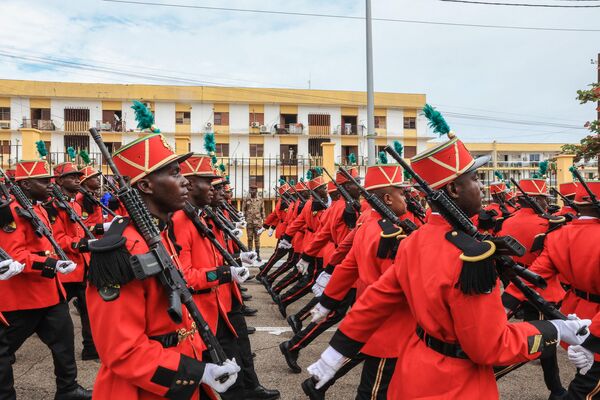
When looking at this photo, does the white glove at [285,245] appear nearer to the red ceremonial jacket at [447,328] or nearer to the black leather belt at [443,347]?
the red ceremonial jacket at [447,328]

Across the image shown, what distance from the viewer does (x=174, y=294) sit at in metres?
2.26

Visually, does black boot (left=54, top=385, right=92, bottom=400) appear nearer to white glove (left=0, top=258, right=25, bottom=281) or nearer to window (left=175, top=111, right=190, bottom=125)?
white glove (left=0, top=258, right=25, bottom=281)

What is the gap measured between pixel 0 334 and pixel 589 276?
4.61m

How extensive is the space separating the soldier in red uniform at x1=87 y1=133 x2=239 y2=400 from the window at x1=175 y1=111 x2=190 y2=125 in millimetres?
43047

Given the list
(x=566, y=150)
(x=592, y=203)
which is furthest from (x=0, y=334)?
(x=566, y=150)

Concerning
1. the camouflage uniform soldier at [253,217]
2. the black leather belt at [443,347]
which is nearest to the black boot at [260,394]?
the black leather belt at [443,347]

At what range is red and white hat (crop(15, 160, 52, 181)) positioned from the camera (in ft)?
18.0

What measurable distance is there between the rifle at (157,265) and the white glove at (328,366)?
668mm

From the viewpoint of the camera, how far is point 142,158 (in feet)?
8.54

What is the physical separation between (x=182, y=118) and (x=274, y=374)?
41.1 metres

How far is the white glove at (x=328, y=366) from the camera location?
2.85 metres

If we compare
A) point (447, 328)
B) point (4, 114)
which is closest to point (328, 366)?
point (447, 328)

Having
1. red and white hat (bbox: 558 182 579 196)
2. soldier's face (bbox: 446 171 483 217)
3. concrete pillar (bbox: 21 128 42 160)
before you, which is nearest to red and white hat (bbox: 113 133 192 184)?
soldier's face (bbox: 446 171 483 217)

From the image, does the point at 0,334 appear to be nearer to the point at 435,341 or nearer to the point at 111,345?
the point at 111,345
